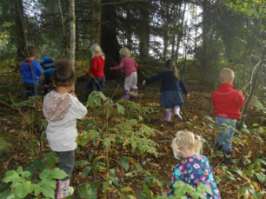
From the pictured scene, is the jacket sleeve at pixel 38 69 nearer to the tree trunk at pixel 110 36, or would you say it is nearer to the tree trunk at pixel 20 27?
the tree trunk at pixel 20 27

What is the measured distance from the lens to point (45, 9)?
1147 cm

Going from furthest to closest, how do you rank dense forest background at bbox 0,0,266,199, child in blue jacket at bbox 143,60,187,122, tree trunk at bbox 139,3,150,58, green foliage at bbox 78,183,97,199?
tree trunk at bbox 139,3,150,58 < child in blue jacket at bbox 143,60,187,122 < dense forest background at bbox 0,0,266,199 < green foliage at bbox 78,183,97,199

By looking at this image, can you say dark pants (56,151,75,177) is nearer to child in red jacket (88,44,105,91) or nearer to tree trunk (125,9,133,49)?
child in red jacket (88,44,105,91)

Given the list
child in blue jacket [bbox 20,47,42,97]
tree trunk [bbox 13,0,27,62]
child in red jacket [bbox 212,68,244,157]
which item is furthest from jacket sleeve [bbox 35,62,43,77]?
child in red jacket [bbox 212,68,244,157]

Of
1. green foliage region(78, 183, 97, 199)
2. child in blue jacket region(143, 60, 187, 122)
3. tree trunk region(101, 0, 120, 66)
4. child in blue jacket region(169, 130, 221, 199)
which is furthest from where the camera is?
tree trunk region(101, 0, 120, 66)

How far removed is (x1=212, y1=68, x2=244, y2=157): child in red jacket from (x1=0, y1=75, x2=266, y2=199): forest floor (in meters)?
0.18

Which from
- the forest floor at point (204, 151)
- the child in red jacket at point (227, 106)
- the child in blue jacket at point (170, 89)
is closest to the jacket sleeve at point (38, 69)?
the forest floor at point (204, 151)

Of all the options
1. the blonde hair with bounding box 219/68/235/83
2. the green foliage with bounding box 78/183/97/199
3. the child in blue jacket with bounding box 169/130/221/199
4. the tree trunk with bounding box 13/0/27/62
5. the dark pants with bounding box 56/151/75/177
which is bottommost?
the green foliage with bounding box 78/183/97/199

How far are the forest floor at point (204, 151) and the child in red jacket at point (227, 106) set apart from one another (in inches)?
7.2

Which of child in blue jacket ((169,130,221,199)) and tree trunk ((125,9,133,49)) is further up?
tree trunk ((125,9,133,49))

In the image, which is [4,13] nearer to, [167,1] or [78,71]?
[78,71]

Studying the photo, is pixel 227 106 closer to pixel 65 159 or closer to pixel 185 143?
pixel 185 143

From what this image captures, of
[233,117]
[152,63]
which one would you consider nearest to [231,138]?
[233,117]

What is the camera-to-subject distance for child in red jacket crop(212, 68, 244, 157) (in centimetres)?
645
